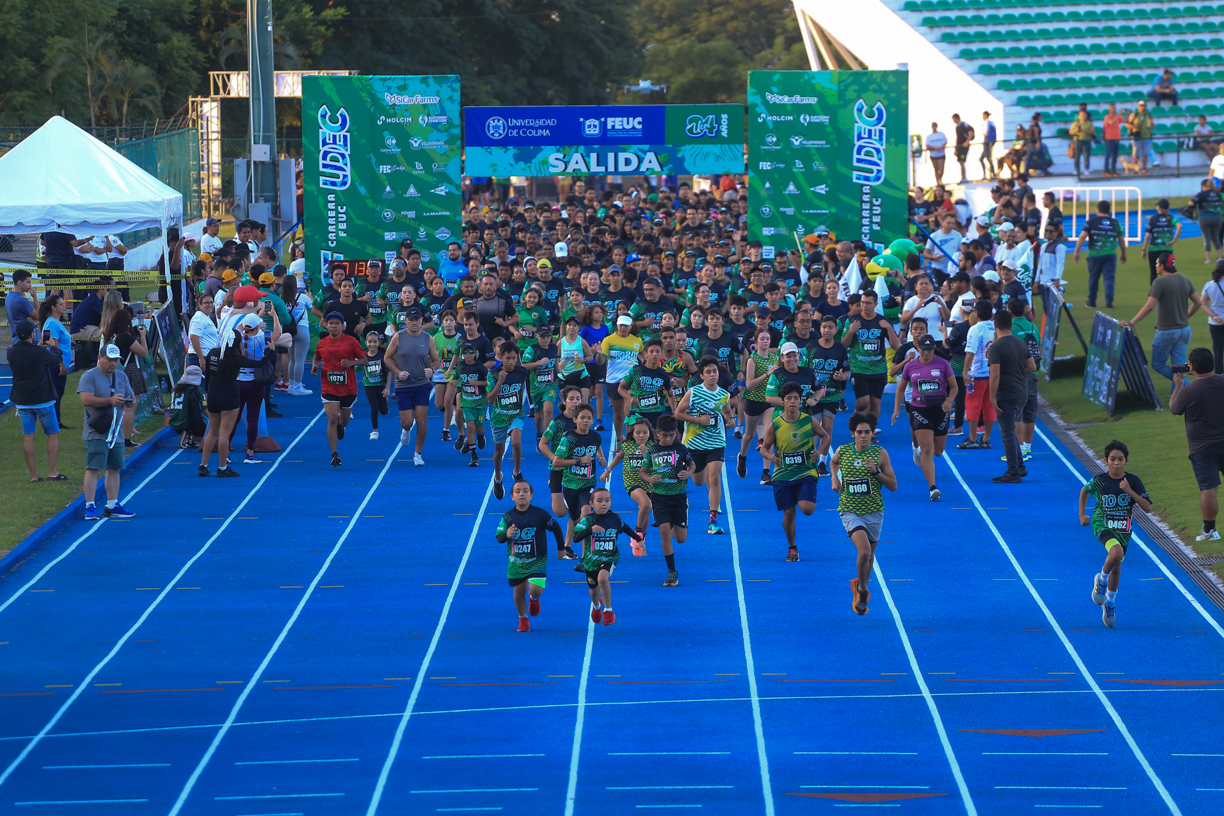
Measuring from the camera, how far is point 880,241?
76.7 ft

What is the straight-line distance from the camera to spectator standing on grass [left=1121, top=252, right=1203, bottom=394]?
57.6 feet

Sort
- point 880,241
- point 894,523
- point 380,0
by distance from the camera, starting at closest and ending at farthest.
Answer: point 894,523 < point 880,241 < point 380,0

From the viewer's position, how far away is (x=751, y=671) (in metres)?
10.9

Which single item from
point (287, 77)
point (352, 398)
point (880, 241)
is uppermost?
point (287, 77)

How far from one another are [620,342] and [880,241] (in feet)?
25.2

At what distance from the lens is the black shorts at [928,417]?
15.5 meters

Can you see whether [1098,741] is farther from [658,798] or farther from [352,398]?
[352,398]

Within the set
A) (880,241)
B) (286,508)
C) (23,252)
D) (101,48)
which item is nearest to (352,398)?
(286,508)

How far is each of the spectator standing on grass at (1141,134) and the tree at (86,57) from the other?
25.8 meters

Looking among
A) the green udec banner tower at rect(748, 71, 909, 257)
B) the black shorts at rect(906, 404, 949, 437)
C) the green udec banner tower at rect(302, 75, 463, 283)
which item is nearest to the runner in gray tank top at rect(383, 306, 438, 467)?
the black shorts at rect(906, 404, 949, 437)

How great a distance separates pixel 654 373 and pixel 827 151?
9.29 meters

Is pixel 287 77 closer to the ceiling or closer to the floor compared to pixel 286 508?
closer to the ceiling

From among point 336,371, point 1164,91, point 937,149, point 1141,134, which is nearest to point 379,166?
point 336,371

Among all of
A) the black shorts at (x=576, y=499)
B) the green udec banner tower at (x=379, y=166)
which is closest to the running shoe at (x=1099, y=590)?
the black shorts at (x=576, y=499)
